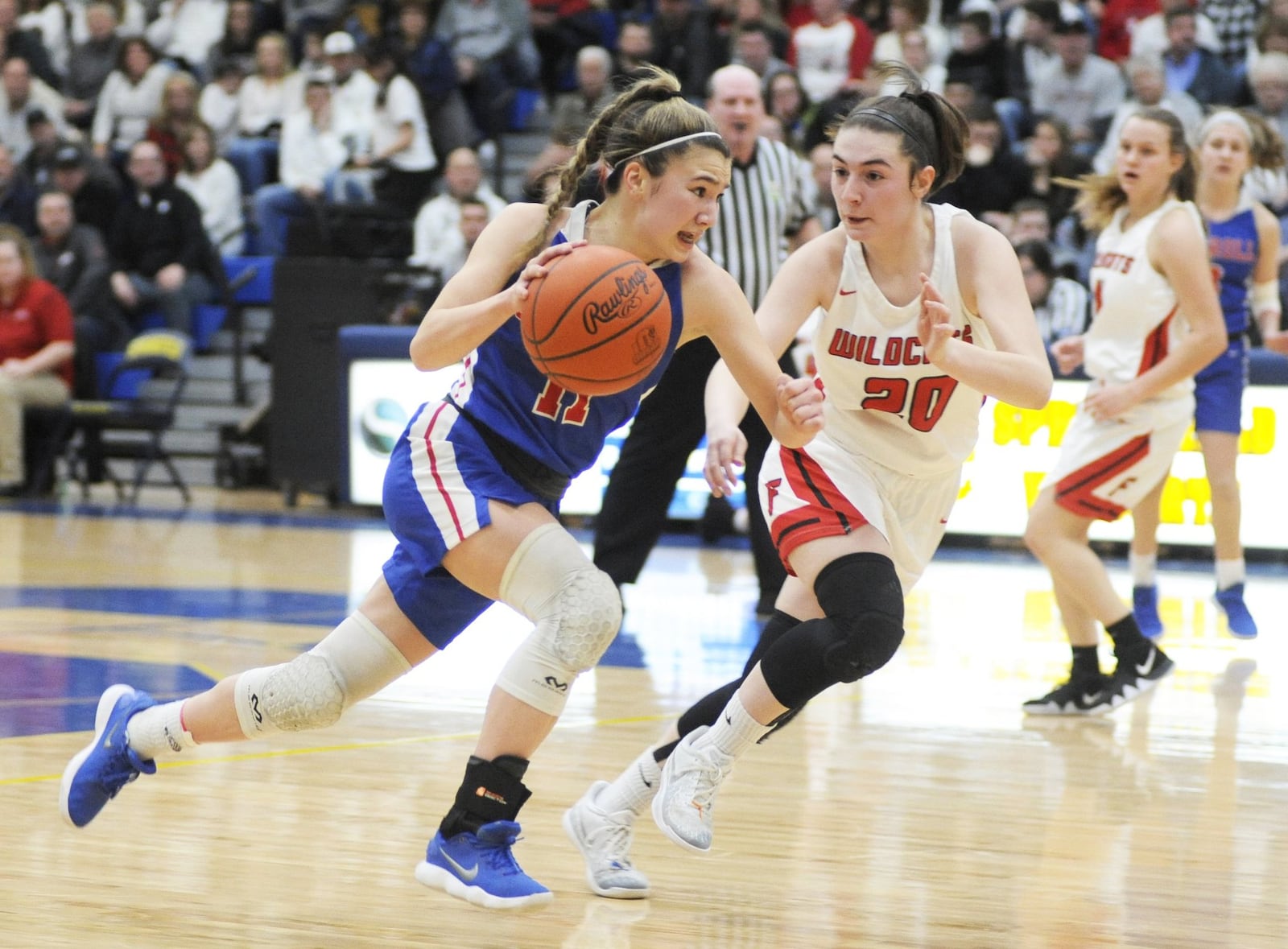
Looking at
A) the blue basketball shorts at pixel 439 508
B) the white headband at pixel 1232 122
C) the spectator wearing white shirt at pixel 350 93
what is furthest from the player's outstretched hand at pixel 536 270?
the spectator wearing white shirt at pixel 350 93

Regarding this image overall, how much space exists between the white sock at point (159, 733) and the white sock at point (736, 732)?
99 centimetres

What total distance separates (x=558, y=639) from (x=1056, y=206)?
8.81 metres

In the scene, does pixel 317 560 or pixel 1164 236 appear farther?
pixel 317 560

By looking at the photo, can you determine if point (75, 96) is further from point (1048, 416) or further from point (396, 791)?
point (396, 791)

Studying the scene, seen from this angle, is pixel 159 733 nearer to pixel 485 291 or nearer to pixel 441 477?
pixel 441 477

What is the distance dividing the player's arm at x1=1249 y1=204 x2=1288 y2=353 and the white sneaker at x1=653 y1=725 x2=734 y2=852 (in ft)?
14.2

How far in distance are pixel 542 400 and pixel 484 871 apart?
83 centimetres

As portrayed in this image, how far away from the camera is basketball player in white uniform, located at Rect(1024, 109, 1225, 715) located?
5488 millimetres

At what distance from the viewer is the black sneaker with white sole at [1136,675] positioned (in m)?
5.46

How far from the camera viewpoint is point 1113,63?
488 inches

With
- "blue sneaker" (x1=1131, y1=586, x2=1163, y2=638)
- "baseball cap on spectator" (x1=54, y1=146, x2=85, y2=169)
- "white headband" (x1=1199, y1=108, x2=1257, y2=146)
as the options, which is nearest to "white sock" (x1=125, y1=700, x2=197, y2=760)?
"blue sneaker" (x1=1131, y1=586, x2=1163, y2=638)

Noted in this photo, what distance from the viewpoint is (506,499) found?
323cm

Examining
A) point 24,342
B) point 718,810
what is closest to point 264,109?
point 24,342

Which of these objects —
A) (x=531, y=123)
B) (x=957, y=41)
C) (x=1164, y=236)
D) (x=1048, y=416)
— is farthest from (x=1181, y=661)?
(x=531, y=123)
